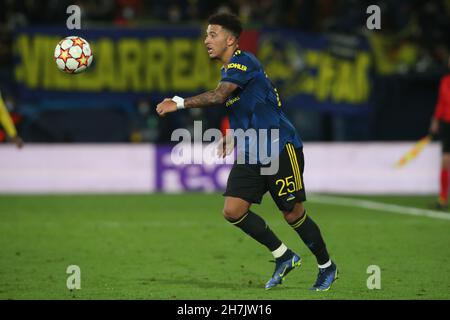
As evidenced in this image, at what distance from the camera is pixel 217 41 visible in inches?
322

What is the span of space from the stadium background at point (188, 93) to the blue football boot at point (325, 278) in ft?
24.0

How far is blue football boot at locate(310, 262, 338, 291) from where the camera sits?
26.8 ft

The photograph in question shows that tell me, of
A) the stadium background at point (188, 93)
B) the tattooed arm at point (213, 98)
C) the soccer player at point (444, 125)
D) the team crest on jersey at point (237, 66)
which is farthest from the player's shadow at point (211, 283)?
the soccer player at point (444, 125)

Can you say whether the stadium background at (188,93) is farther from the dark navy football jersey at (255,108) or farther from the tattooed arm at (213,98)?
the tattooed arm at (213,98)

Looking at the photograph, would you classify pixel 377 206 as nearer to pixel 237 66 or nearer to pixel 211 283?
pixel 211 283

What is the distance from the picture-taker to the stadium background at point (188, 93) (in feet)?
61.0

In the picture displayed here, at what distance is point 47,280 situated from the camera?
8.70 m

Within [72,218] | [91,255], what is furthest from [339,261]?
[72,218]

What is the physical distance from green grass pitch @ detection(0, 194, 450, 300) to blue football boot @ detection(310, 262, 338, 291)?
2.7 inches

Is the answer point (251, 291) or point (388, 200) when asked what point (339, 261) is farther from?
point (388, 200)

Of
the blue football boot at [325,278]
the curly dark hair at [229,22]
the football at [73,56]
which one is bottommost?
the blue football boot at [325,278]

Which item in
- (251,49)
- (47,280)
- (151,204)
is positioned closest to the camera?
(47,280)

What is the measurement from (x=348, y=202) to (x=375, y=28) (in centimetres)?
532

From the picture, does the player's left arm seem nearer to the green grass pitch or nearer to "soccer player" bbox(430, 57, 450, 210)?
the green grass pitch
